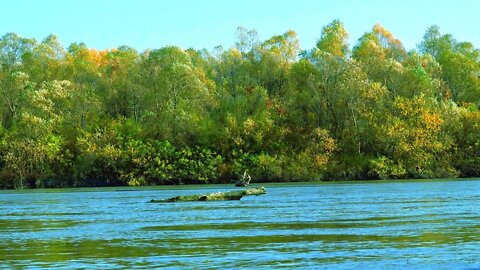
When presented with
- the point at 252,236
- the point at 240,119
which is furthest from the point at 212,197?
the point at 240,119

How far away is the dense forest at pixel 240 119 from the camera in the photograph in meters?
129

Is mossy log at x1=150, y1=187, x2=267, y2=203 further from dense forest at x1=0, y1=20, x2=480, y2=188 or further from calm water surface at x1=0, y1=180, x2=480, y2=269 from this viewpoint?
dense forest at x1=0, y1=20, x2=480, y2=188

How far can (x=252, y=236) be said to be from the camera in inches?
1462

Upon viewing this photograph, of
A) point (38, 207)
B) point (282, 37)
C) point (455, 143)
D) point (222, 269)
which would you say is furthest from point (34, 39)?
point (222, 269)

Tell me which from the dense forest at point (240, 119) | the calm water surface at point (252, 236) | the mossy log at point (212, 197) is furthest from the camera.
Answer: the dense forest at point (240, 119)

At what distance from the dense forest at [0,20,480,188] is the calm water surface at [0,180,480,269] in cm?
6760

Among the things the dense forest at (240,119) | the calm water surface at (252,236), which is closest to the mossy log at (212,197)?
the calm water surface at (252,236)

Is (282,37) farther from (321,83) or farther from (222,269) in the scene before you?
(222,269)

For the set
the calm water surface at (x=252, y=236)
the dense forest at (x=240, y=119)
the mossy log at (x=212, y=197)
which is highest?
the dense forest at (x=240, y=119)

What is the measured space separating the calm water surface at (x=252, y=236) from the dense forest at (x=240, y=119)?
67603 millimetres

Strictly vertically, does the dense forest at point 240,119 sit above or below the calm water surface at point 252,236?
above

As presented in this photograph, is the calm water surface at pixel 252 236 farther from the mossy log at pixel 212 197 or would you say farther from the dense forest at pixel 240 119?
the dense forest at pixel 240 119

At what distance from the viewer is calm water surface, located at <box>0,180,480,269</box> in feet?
92.2

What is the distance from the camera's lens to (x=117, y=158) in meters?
130
